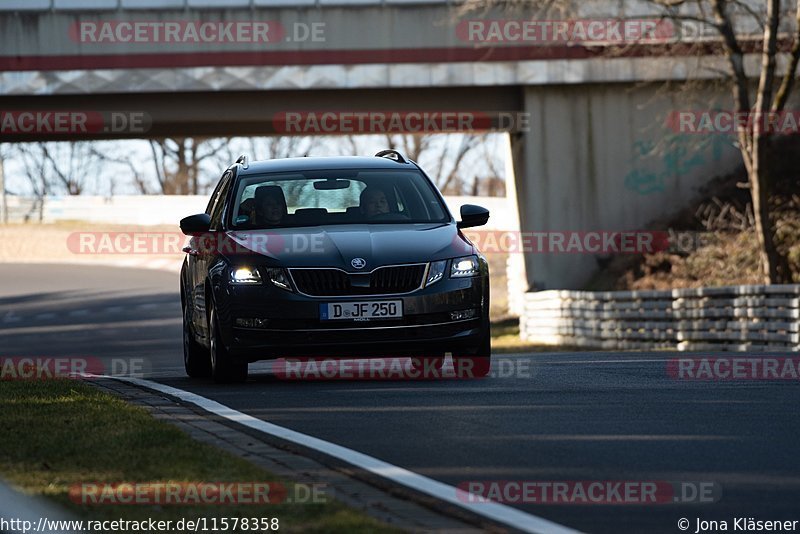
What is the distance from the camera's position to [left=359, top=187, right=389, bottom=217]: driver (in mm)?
12312

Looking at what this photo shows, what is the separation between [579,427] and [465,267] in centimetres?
326

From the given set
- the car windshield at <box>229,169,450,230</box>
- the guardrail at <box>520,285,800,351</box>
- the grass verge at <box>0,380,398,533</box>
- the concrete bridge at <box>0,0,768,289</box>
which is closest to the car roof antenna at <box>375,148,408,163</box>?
the car windshield at <box>229,169,450,230</box>

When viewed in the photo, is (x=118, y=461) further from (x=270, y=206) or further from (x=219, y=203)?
(x=219, y=203)

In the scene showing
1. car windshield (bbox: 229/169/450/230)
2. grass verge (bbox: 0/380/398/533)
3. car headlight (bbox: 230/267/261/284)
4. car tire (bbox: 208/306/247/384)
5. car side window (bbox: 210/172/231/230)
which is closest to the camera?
grass verge (bbox: 0/380/398/533)

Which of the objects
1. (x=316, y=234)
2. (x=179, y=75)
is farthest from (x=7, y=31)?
(x=316, y=234)

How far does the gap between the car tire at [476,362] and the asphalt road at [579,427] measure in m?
0.21

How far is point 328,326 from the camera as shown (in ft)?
36.9

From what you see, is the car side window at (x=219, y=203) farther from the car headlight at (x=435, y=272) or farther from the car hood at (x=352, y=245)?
the car headlight at (x=435, y=272)

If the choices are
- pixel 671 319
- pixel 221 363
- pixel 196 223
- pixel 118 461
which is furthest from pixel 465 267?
pixel 671 319

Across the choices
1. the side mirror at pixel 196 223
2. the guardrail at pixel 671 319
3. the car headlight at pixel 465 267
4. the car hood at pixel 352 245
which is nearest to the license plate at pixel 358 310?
the car hood at pixel 352 245

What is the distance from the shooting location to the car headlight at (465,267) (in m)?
11.5

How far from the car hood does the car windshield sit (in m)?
0.26

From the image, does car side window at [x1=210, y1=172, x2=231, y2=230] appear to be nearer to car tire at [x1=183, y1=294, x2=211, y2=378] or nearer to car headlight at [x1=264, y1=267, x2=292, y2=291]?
car tire at [x1=183, y1=294, x2=211, y2=378]

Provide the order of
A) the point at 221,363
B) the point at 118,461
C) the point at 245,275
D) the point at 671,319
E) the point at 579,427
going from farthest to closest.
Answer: the point at 671,319, the point at 221,363, the point at 245,275, the point at 579,427, the point at 118,461
